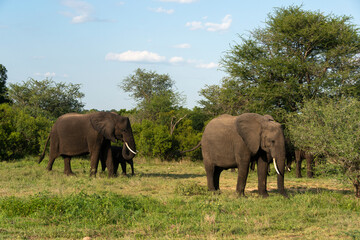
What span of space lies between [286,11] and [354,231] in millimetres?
17919

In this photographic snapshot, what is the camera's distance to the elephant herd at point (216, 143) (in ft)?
37.9

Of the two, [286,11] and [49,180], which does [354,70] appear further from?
[49,180]

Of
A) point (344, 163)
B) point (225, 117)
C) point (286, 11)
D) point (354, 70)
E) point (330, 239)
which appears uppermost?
point (286, 11)

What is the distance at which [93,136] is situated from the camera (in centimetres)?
1625

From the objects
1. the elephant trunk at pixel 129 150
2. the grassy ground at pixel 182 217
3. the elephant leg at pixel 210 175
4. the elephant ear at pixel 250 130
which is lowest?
the grassy ground at pixel 182 217

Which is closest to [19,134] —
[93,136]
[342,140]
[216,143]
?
[93,136]

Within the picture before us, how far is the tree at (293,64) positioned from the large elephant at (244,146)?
29.2ft

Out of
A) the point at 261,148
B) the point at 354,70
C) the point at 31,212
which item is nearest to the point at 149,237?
the point at 31,212

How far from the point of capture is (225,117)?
13.4 m

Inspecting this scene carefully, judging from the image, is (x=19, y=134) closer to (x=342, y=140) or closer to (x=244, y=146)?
(x=244, y=146)

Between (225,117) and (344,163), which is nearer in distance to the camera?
(344,163)

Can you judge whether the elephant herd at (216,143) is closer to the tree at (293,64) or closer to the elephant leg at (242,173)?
the elephant leg at (242,173)

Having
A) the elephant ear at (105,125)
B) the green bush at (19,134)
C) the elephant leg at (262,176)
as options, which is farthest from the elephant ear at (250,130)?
the green bush at (19,134)

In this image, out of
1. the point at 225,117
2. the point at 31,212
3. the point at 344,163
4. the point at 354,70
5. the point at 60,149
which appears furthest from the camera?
the point at 354,70
